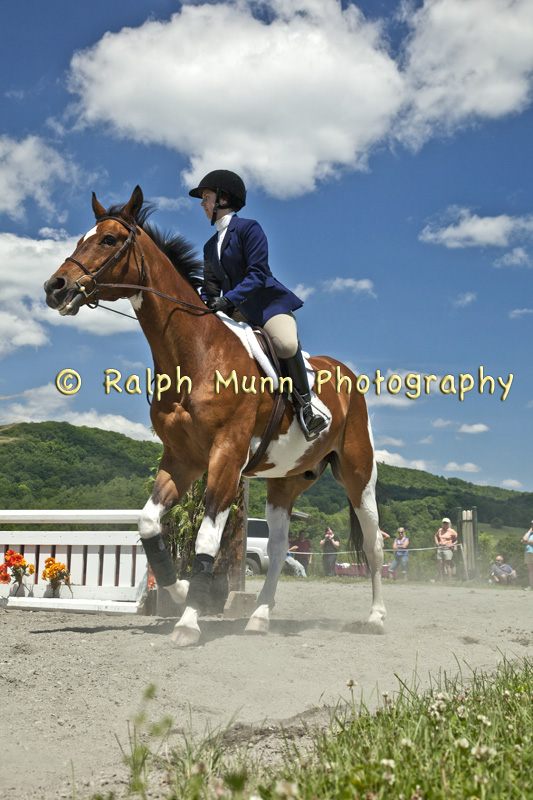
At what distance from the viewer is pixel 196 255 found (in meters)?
5.06

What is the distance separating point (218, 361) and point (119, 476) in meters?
23.5

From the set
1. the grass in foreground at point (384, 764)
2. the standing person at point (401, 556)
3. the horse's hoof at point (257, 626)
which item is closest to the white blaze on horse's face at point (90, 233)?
the horse's hoof at point (257, 626)

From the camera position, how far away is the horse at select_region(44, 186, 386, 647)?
4.13 metres

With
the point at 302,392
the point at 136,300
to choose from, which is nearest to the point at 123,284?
the point at 136,300

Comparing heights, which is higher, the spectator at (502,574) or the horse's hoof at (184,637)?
the horse's hoof at (184,637)

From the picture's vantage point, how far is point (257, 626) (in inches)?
188

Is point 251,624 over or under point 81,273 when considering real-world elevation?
under

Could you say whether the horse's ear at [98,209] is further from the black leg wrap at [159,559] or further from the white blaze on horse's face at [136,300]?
the black leg wrap at [159,559]

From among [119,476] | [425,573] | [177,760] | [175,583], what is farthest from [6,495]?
[177,760]

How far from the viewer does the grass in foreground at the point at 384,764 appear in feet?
4.99

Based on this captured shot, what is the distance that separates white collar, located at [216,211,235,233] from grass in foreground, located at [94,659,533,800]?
12.0 ft

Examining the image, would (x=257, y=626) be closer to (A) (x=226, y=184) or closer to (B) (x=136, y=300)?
(B) (x=136, y=300)

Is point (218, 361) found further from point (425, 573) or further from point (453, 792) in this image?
point (425, 573)

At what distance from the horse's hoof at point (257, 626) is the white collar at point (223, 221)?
3015mm
